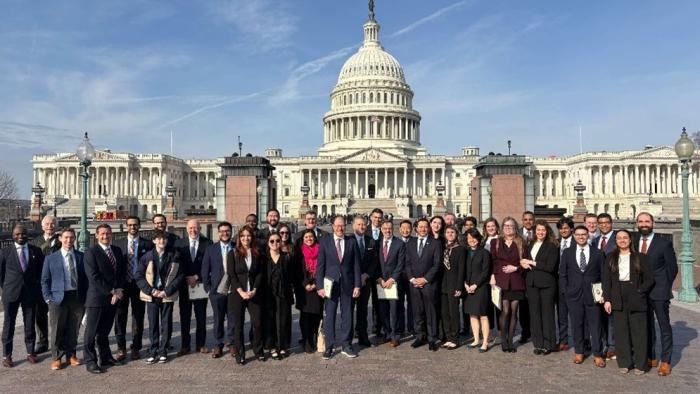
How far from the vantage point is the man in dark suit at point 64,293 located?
809cm

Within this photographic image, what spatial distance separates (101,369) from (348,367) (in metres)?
3.91

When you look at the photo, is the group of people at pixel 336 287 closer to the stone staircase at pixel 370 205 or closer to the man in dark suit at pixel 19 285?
the man in dark suit at pixel 19 285

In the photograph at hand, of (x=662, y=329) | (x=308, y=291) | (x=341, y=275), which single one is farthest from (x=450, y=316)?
(x=662, y=329)

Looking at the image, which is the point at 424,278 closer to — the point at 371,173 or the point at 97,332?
the point at 97,332

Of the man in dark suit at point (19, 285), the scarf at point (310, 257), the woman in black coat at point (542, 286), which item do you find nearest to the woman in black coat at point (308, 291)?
the scarf at point (310, 257)

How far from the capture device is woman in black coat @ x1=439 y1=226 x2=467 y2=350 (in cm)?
904

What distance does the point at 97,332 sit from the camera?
822 centimetres

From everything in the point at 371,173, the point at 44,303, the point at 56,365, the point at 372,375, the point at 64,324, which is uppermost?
the point at 371,173

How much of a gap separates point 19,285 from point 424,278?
22.9 ft

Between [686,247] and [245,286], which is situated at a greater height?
[686,247]

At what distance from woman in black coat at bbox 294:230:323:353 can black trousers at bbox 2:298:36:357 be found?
4520mm

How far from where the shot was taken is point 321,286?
A: 28.9ft

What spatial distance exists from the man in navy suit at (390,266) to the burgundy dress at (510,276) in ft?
5.73

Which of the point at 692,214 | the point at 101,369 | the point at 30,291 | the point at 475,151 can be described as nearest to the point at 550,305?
the point at 101,369
